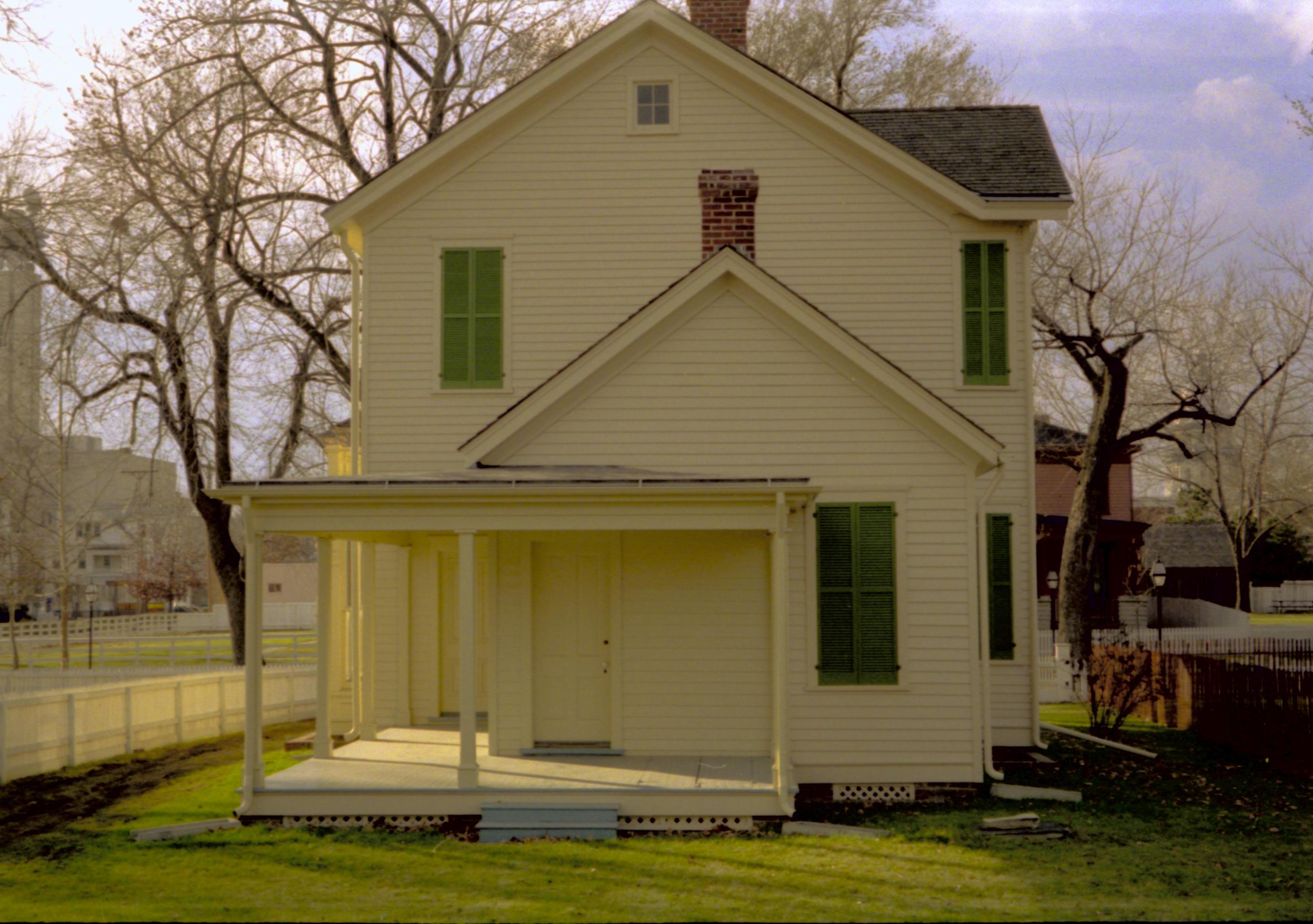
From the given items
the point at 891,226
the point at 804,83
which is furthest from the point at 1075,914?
the point at 804,83

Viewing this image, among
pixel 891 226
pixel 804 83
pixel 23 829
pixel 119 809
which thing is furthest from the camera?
pixel 804 83

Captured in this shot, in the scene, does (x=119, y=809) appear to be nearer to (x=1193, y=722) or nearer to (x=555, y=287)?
(x=555, y=287)

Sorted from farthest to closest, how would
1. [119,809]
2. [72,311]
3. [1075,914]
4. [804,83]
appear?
[804,83], [72,311], [119,809], [1075,914]

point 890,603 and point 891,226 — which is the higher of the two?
point 891,226

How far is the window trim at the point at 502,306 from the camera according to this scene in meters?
14.7

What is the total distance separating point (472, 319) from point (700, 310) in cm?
326

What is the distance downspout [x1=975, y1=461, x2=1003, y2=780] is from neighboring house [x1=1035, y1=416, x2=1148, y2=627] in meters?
23.2

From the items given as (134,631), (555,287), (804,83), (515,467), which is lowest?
(134,631)

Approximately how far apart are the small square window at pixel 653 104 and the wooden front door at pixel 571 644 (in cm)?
537

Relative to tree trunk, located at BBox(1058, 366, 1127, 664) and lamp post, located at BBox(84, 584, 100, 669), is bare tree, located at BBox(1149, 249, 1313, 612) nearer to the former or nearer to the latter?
tree trunk, located at BBox(1058, 366, 1127, 664)

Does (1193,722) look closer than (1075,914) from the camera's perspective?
No


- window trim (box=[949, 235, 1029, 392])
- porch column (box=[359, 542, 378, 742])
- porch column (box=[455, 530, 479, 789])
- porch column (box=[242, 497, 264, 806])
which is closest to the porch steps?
porch column (box=[455, 530, 479, 789])

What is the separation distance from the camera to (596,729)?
42.8 feet

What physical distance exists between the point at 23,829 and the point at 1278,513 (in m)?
53.7
